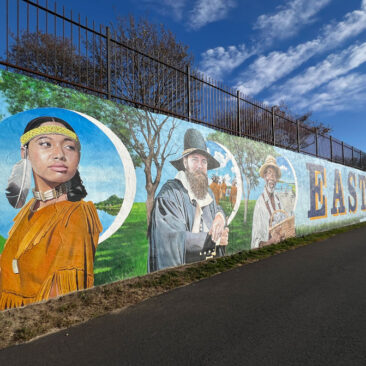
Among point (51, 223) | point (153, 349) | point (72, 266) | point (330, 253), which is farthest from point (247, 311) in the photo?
point (330, 253)

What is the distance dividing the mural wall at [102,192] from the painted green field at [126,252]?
0.7 inches


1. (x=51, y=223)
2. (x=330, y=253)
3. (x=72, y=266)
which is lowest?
(x=330, y=253)

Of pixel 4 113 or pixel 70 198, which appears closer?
pixel 4 113

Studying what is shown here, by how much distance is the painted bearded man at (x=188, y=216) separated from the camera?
17.1 feet

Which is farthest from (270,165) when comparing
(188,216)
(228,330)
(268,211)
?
(228,330)

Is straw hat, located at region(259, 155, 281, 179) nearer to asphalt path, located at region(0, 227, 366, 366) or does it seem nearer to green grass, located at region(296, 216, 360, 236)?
green grass, located at region(296, 216, 360, 236)

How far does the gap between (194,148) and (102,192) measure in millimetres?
2537

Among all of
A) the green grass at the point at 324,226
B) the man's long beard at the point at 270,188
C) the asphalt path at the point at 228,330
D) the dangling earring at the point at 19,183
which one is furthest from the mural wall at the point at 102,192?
the green grass at the point at 324,226

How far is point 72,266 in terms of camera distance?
3912 millimetres

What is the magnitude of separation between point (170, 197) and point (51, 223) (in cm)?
234

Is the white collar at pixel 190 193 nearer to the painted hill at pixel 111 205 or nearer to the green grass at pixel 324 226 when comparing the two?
the painted hill at pixel 111 205

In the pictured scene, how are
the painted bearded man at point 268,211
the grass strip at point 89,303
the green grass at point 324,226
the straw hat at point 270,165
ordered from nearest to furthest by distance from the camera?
1. the grass strip at point 89,303
2. the painted bearded man at point 268,211
3. the straw hat at point 270,165
4. the green grass at point 324,226

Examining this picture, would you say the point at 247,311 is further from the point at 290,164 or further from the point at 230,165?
the point at 290,164

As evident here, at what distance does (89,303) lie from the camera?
3.62m
